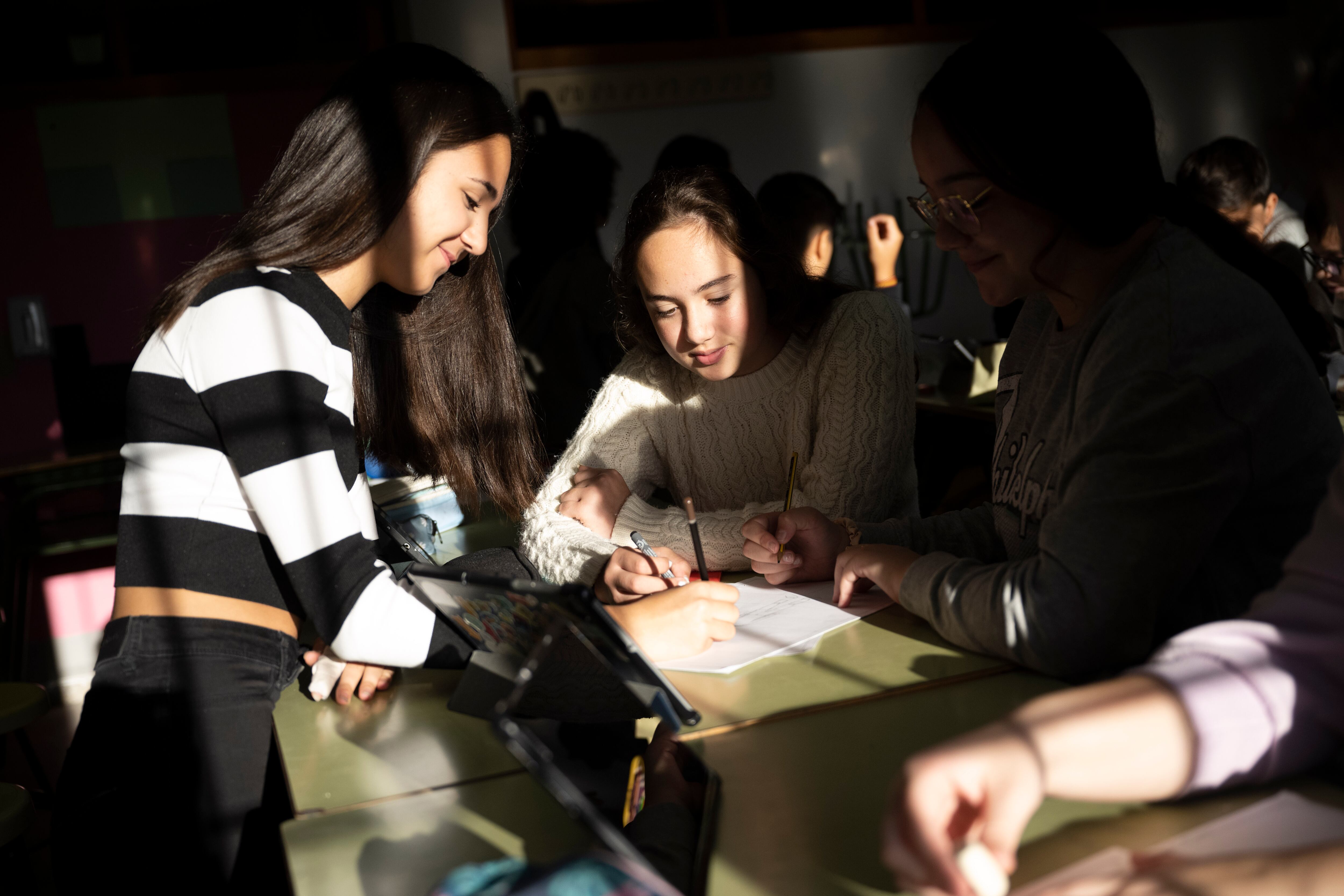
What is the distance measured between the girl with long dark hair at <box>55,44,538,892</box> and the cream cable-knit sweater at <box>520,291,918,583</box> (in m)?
0.46

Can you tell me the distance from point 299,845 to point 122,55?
13.4ft

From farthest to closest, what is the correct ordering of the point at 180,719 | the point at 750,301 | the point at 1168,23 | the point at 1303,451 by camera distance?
1. the point at 1168,23
2. the point at 750,301
3. the point at 180,719
4. the point at 1303,451

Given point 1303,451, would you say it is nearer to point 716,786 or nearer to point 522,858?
point 716,786

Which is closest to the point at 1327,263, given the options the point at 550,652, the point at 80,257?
the point at 550,652

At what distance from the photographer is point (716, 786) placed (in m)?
0.88

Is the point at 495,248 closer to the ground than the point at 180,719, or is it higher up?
higher up

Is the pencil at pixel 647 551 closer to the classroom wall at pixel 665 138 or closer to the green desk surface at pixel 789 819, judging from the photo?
the green desk surface at pixel 789 819

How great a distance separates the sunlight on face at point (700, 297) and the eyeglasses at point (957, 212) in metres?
0.47

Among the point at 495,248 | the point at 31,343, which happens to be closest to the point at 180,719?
the point at 495,248

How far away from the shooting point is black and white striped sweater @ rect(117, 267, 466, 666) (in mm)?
1154

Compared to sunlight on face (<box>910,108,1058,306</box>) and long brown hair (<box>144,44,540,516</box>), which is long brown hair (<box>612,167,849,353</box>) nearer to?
long brown hair (<box>144,44,540,516</box>)

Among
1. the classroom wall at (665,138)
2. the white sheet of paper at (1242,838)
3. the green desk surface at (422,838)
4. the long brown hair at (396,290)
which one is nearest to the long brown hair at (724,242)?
the long brown hair at (396,290)

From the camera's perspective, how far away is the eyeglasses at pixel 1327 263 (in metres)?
2.42

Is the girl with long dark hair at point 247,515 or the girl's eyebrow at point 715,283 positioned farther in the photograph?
the girl's eyebrow at point 715,283
